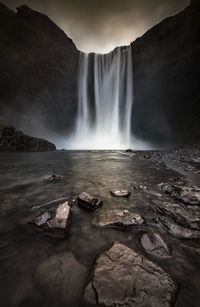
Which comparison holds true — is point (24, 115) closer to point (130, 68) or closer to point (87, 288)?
point (130, 68)

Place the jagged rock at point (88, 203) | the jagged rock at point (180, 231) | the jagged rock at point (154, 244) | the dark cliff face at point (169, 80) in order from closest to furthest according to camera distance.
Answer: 1. the jagged rock at point (154, 244)
2. the jagged rock at point (180, 231)
3. the jagged rock at point (88, 203)
4. the dark cliff face at point (169, 80)

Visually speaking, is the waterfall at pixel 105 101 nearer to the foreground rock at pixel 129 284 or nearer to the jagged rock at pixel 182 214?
the jagged rock at pixel 182 214

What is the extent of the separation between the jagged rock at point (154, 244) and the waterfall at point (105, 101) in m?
33.8

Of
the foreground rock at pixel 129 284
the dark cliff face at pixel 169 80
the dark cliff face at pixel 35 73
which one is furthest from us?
the dark cliff face at pixel 35 73

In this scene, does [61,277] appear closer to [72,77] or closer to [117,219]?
[117,219]

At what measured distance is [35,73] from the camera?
34.8 m

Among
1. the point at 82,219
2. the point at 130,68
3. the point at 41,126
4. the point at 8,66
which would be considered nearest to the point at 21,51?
the point at 8,66

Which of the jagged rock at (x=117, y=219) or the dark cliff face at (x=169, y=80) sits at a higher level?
the dark cliff face at (x=169, y=80)

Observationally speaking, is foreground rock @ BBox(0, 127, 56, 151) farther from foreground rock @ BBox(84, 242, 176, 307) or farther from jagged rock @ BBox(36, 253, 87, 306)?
foreground rock @ BBox(84, 242, 176, 307)

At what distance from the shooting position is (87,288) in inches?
51.6

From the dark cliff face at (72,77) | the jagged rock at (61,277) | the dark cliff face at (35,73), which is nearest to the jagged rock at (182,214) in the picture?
the jagged rock at (61,277)

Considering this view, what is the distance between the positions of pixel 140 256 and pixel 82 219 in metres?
1.18

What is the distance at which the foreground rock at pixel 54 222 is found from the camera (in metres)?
2.10

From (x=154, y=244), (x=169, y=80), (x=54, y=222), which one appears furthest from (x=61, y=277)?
(x=169, y=80)
